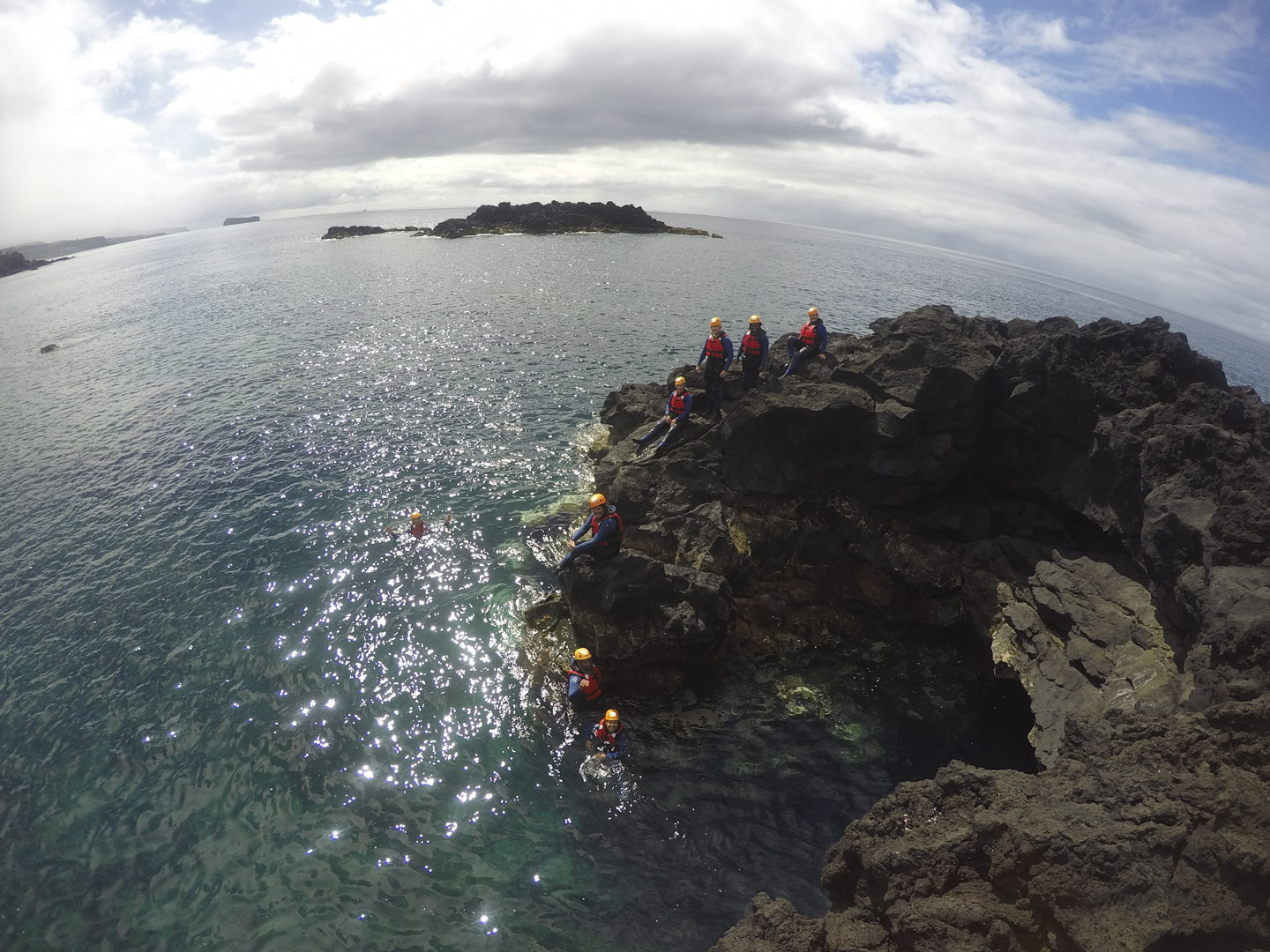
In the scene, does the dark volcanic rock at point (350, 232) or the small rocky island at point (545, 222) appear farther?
the dark volcanic rock at point (350, 232)

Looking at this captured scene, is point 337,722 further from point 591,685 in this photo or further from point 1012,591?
point 1012,591

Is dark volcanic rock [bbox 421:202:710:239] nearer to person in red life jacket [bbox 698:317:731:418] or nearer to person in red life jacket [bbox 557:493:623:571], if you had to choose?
person in red life jacket [bbox 698:317:731:418]

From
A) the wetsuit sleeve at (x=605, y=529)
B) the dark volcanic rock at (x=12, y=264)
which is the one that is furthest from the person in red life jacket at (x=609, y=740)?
the dark volcanic rock at (x=12, y=264)

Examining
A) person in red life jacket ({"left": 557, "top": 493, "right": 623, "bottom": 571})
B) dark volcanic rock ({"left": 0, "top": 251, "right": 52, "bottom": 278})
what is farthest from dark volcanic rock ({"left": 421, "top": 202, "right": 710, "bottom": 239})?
person in red life jacket ({"left": 557, "top": 493, "right": 623, "bottom": 571})

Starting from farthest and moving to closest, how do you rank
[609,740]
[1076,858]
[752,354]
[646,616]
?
[752,354], [646,616], [609,740], [1076,858]

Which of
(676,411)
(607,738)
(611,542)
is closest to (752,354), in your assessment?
(676,411)

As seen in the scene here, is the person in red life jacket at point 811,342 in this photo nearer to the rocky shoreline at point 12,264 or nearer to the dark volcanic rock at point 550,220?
the dark volcanic rock at point 550,220

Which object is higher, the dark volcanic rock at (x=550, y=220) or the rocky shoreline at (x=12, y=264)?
the dark volcanic rock at (x=550, y=220)
